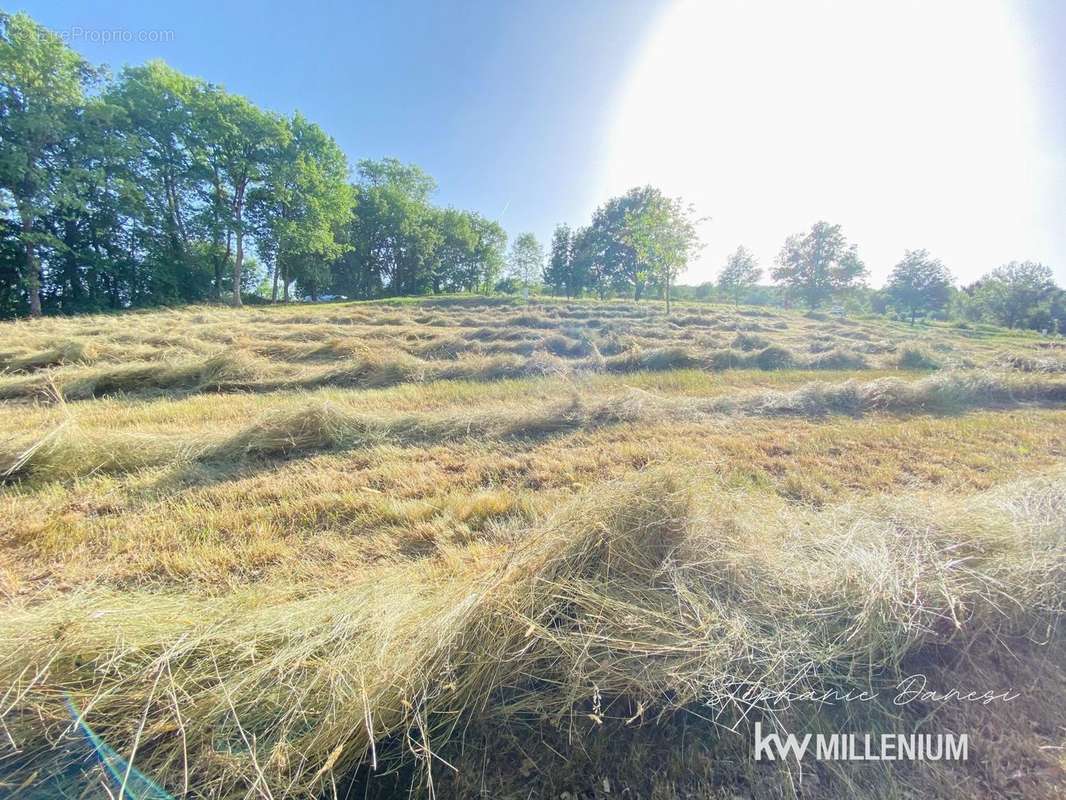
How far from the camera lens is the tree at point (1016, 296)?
37.9 metres

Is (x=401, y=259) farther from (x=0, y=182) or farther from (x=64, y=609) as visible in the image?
(x=64, y=609)

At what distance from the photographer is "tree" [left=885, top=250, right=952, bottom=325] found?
40.9 meters

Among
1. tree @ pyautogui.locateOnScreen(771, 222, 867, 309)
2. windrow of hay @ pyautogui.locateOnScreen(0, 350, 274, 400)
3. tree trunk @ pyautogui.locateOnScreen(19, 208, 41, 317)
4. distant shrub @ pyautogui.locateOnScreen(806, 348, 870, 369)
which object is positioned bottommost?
windrow of hay @ pyautogui.locateOnScreen(0, 350, 274, 400)

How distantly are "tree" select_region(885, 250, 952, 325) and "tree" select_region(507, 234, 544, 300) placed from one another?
41.4m

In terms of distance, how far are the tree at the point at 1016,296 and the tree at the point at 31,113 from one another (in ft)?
244

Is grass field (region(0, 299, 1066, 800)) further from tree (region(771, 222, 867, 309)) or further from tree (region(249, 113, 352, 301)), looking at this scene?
tree (region(771, 222, 867, 309))

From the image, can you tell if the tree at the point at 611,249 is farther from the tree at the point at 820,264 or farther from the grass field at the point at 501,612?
the grass field at the point at 501,612

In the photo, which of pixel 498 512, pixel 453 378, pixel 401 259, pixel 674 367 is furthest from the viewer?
pixel 401 259

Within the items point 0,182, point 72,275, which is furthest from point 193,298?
point 0,182

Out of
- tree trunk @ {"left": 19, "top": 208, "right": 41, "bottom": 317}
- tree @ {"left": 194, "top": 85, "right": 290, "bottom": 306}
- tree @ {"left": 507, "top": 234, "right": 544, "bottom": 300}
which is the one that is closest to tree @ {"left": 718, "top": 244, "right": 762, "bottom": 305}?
tree @ {"left": 507, "top": 234, "right": 544, "bottom": 300}

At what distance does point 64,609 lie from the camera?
1.57 m

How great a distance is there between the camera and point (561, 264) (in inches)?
1752

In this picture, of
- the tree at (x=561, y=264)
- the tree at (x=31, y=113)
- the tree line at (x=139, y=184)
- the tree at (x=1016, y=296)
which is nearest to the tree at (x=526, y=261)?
the tree at (x=561, y=264)

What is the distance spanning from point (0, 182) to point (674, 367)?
29.2m
